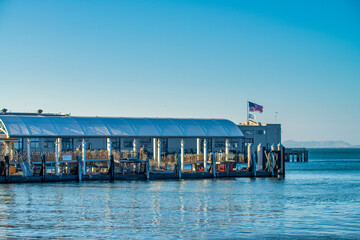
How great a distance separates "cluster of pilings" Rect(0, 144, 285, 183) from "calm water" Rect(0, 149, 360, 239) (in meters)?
3.85

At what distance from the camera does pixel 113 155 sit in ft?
241

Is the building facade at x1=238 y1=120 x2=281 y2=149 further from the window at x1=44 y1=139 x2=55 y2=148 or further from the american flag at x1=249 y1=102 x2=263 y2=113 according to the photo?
the window at x1=44 y1=139 x2=55 y2=148

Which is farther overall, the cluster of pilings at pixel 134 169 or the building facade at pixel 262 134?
the building facade at pixel 262 134

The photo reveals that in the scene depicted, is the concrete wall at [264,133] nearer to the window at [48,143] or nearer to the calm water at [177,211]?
the window at [48,143]

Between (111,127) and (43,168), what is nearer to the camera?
(43,168)

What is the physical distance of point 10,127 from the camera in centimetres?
7081

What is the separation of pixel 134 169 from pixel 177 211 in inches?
1456

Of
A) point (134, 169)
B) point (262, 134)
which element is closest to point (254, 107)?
point (262, 134)

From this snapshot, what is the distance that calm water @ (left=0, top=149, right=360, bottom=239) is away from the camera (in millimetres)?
35031

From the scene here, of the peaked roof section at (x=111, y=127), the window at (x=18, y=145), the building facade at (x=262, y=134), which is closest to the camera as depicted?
the peaked roof section at (x=111, y=127)

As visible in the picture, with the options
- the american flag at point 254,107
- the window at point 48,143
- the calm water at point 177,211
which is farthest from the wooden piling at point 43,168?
the american flag at point 254,107

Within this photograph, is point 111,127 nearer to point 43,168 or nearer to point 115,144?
point 43,168

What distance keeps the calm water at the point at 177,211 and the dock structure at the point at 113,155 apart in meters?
6.01

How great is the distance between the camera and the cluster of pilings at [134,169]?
68.9 m
